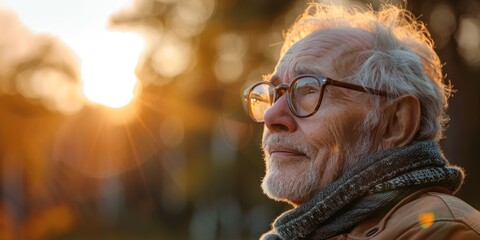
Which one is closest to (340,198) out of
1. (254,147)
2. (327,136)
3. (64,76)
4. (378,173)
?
(378,173)

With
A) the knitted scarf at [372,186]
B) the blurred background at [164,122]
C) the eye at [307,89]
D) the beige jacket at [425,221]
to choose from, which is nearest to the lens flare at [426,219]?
the beige jacket at [425,221]

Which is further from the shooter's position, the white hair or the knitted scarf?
the white hair

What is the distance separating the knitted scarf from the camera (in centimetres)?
245

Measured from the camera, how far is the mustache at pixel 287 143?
2.82 metres

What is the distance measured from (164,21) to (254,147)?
4.05 meters

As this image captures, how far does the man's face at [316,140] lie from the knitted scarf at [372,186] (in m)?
0.17

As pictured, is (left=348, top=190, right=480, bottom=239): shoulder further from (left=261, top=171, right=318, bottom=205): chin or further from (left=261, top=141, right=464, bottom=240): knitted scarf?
(left=261, top=171, right=318, bottom=205): chin

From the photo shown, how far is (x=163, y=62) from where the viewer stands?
16.8 m

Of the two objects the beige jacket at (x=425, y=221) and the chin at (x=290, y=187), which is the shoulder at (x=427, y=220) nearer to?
the beige jacket at (x=425, y=221)

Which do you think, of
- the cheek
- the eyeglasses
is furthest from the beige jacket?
the eyeglasses

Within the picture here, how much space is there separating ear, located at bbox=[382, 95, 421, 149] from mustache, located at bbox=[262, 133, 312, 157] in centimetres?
31

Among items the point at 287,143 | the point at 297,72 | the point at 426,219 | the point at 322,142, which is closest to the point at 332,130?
the point at 322,142

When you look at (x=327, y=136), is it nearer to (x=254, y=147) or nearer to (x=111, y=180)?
(x=254, y=147)

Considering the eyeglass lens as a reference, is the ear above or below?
below
